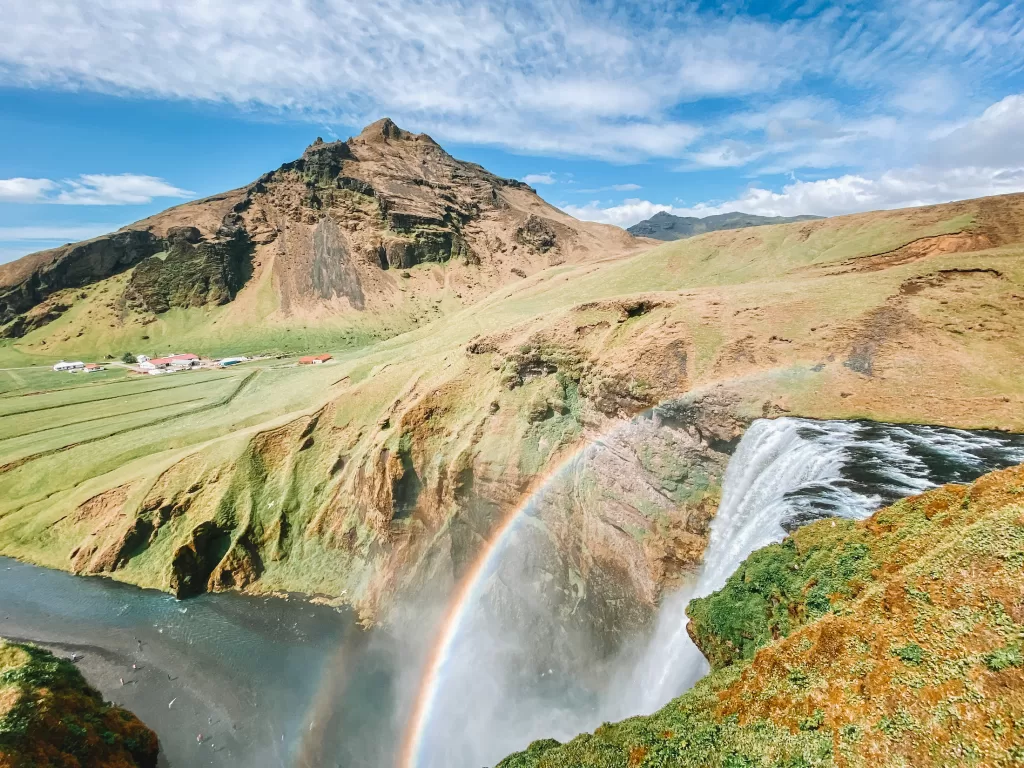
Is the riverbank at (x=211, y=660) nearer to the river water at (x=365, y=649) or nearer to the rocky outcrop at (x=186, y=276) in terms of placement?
the river water at (x=365, y=649)

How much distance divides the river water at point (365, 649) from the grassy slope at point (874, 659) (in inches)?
136

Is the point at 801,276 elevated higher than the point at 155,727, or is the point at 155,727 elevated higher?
the point at 801,276

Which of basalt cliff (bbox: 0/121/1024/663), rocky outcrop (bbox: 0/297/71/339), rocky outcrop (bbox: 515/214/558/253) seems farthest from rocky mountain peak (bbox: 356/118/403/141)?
basalt cliff (bbox: 0/121/1024/663)

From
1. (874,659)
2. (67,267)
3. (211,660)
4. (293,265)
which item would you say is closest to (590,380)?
(874,659)

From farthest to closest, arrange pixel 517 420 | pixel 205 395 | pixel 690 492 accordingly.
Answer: pixel 205 395, pixel 517 420, pixel 690 492

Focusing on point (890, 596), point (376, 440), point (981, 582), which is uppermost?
point (981, 582)

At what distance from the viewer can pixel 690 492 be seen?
2127 centimetres

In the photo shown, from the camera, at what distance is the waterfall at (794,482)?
14.2m

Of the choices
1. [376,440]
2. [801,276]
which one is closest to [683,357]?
[801,276]

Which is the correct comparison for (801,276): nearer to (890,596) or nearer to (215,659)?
(890,596)

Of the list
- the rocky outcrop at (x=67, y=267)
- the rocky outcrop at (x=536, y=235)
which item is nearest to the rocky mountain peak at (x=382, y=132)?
the rocky outcrop at (x=536, y=235)

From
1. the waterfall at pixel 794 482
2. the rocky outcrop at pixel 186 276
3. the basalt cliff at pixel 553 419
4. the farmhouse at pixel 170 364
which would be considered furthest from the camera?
the rocky outcrop at pixel 186 276

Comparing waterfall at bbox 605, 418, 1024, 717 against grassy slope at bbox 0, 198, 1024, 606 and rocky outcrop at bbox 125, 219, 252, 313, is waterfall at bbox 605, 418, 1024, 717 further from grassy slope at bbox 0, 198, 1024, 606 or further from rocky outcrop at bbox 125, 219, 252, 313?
rocky outcrop at bbox 125, 219, 252, 313

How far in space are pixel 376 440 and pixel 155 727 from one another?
19059 millimetres
